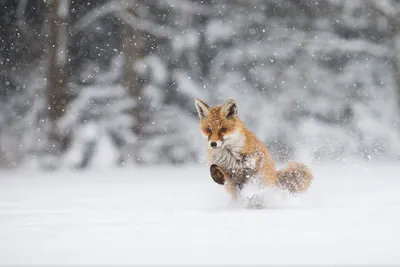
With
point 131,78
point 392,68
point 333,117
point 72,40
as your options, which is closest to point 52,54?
point 72,40

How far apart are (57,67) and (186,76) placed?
2851 mm

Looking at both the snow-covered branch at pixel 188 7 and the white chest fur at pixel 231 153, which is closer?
the white chest fur at pixel 231 153

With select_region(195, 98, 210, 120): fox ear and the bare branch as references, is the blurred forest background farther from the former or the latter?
select_region(195, 98, 210, 120): fox ear

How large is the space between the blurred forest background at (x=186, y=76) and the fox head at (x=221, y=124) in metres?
7.63

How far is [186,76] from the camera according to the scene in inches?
584

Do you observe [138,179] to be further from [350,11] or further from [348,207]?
[350,11]

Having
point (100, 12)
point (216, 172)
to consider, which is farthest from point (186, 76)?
point (216, 172)

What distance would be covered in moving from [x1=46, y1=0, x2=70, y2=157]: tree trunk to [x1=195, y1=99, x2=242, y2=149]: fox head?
26.3 ft

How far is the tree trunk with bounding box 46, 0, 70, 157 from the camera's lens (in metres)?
14.1

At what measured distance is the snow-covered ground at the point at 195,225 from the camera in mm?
4406

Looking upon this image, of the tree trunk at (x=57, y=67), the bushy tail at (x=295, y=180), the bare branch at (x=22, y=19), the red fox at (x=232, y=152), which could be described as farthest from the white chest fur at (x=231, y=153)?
the bare branch at (x=22, y=19)

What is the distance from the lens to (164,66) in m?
14.7

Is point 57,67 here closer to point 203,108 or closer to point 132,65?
point 132,65

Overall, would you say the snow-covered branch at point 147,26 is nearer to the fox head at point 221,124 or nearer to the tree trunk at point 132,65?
the tree trunk at point 132,65
